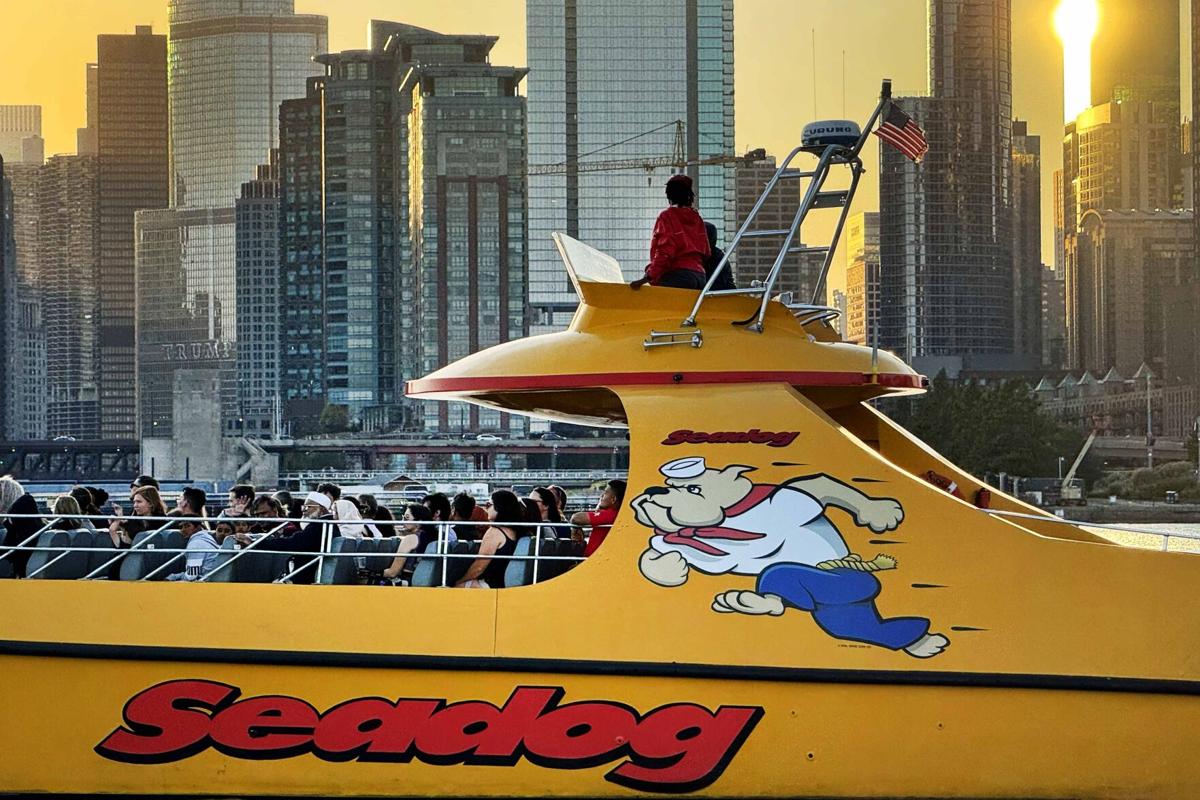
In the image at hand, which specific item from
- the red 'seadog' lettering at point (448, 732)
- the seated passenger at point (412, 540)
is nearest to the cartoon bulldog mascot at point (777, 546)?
the red 'seadog' lettering at point (448, 732)

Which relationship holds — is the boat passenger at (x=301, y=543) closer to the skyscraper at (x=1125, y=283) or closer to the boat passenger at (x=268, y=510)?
the boat passenger at (x=268, y=510)

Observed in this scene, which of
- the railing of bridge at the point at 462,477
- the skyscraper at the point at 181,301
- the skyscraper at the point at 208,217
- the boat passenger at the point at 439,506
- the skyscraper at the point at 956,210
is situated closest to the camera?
the boat passenger at the point at 439,506

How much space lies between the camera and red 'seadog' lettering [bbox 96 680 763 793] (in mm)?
6707

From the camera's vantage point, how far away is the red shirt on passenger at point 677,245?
25.1ft

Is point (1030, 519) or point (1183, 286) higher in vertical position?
point (1183, 286)

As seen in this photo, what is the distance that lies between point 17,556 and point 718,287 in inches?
173

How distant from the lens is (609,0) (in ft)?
451

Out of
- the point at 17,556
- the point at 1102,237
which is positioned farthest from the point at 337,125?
the point at 17,556

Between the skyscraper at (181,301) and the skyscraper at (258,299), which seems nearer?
the skyscraper at (258,299)

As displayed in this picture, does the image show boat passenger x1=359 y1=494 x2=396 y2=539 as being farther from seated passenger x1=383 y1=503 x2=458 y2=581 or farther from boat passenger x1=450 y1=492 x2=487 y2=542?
boat passenger x1=450 y1=492 x2=487 y2=542

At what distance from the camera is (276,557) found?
7.53m

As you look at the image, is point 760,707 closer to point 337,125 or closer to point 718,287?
point 718,287

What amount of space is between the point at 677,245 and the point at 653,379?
36.3 inches

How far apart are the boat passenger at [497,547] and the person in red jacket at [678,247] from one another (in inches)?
57.0
